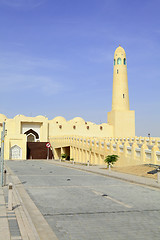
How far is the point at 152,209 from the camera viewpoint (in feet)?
33.4

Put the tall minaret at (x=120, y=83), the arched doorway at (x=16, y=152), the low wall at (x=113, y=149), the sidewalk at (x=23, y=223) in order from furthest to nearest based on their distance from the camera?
the tall minaret at (x=120, y=83), the arched doorway at (x=16, y=152), the low wall at (x=113, y=149), the sidewalk at (x=23, y=223)

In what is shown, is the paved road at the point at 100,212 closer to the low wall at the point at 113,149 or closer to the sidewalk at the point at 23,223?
the sidewalk at the point at 23,223

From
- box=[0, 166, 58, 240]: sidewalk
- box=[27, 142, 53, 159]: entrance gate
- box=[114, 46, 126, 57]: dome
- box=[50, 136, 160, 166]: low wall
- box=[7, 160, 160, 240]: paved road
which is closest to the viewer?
box=[0, 166, 58, 240]: sidewalk

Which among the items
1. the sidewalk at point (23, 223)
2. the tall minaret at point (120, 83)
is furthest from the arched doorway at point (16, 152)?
the sidewalk at point (23, 223)

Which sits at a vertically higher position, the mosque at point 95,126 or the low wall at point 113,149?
the mosque at point 95,126

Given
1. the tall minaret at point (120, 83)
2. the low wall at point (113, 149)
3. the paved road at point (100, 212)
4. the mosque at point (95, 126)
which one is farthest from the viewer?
the tall minaret at point (120, 83)

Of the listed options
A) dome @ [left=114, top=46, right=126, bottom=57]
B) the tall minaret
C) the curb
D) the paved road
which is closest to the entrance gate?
the tall minaret

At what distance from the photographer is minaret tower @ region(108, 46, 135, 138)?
78.6 m

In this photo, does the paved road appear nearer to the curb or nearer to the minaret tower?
the curb

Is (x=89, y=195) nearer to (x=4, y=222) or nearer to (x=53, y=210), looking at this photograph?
(x=53, y=210)

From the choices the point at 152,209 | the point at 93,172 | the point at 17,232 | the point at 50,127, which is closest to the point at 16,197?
the point at 17,232

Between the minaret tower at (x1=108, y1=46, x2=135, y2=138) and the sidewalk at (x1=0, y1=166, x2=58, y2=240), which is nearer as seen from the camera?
the sidewalk at (x1=0, y1=166, x2=58, y2=240)

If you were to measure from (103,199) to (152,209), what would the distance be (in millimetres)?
2334

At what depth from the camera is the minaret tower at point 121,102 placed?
78.6 meters
